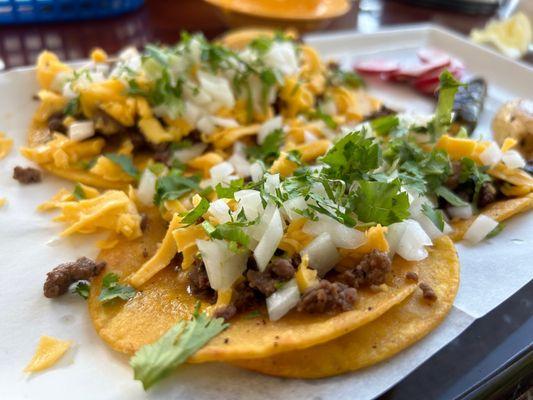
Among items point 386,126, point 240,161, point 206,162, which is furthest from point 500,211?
point 206,162

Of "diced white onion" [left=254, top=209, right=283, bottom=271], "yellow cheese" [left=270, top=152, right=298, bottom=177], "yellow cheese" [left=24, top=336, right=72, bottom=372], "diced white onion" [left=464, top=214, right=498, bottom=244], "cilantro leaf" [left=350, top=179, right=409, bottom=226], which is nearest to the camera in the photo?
"yellow cheese" [left=24, top=336, right=72, bottom=372]

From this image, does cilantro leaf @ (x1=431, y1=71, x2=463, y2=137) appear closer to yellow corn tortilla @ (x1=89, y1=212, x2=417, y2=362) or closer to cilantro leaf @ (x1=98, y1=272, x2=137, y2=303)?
yellow corn tortilla @ (x1=89, y1=212, x2=417, y2=362)

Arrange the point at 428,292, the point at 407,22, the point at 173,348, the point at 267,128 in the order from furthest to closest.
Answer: the point at 407,22 → the point at 267,128 → the point at 428,292 → the point at 173,348

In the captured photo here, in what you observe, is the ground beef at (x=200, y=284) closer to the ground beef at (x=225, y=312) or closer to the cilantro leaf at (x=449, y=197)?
the ground beef at (x=225, y=312)

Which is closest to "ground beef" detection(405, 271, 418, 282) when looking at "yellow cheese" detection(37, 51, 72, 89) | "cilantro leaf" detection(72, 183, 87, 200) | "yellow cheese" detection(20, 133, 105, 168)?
"cilantro leaf" detection(72, 183, 87, 200)

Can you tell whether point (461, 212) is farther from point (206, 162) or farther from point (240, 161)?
point (206, 162)

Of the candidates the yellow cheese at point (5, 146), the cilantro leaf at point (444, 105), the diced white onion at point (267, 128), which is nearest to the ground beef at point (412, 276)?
the cilantro leaf at point (444, 105)
